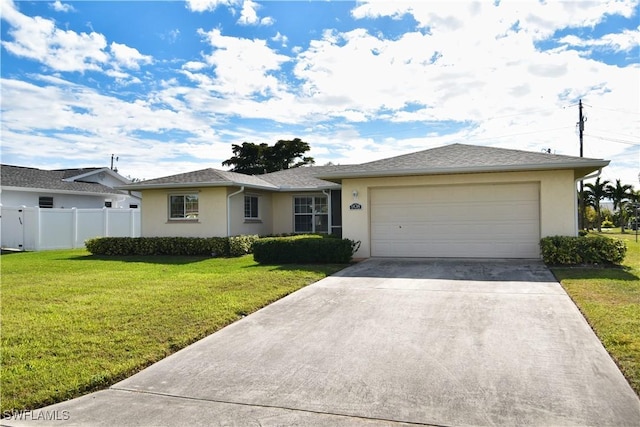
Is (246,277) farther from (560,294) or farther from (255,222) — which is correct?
(255,222)

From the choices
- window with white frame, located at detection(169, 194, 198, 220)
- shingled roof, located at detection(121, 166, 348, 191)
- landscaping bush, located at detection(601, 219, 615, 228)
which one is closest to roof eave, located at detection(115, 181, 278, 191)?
shingled roof, located at detection(121, 166, 348, 191)

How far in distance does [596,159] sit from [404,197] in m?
5.31

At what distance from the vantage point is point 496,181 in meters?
13.3

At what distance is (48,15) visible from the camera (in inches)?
412

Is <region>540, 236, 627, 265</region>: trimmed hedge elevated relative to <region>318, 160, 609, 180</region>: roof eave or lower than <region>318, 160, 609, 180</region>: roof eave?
lower

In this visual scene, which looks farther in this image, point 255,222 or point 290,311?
point 255,222

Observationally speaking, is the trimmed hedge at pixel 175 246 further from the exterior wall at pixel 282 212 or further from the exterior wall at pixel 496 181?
the exterior wall at pixel 496 181

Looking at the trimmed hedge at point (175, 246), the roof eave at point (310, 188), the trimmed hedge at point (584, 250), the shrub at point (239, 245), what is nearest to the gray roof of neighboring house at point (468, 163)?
the trimmed hedge at point (584, 250)

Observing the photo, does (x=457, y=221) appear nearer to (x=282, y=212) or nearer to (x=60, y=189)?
(x=282, y=212)

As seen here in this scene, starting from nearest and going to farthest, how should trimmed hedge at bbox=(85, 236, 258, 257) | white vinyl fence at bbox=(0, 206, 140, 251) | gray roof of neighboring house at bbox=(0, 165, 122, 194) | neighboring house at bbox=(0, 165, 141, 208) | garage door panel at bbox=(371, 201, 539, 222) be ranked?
garage door panel at bbox=(371, 201, 539, 222), trimmed hedge at bbox=(85, 236, 258, 257), white vinyl fence at bbox=(0, 206, 140, 251), neighboring house at bbox=(0, 165, 141, 208), gray roof of neighboring house at bbox=(0, 165, 122, 194)

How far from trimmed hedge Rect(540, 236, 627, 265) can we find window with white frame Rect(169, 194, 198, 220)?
41.4ft

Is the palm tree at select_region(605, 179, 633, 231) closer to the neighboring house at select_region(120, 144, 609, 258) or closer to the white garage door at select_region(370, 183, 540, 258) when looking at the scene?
the neighboring house at select_region(120, 144, 609, 258)

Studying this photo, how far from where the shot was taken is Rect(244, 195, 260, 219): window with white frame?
732 inches

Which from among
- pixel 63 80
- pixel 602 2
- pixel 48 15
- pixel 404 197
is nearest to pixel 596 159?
pixel 602 2
